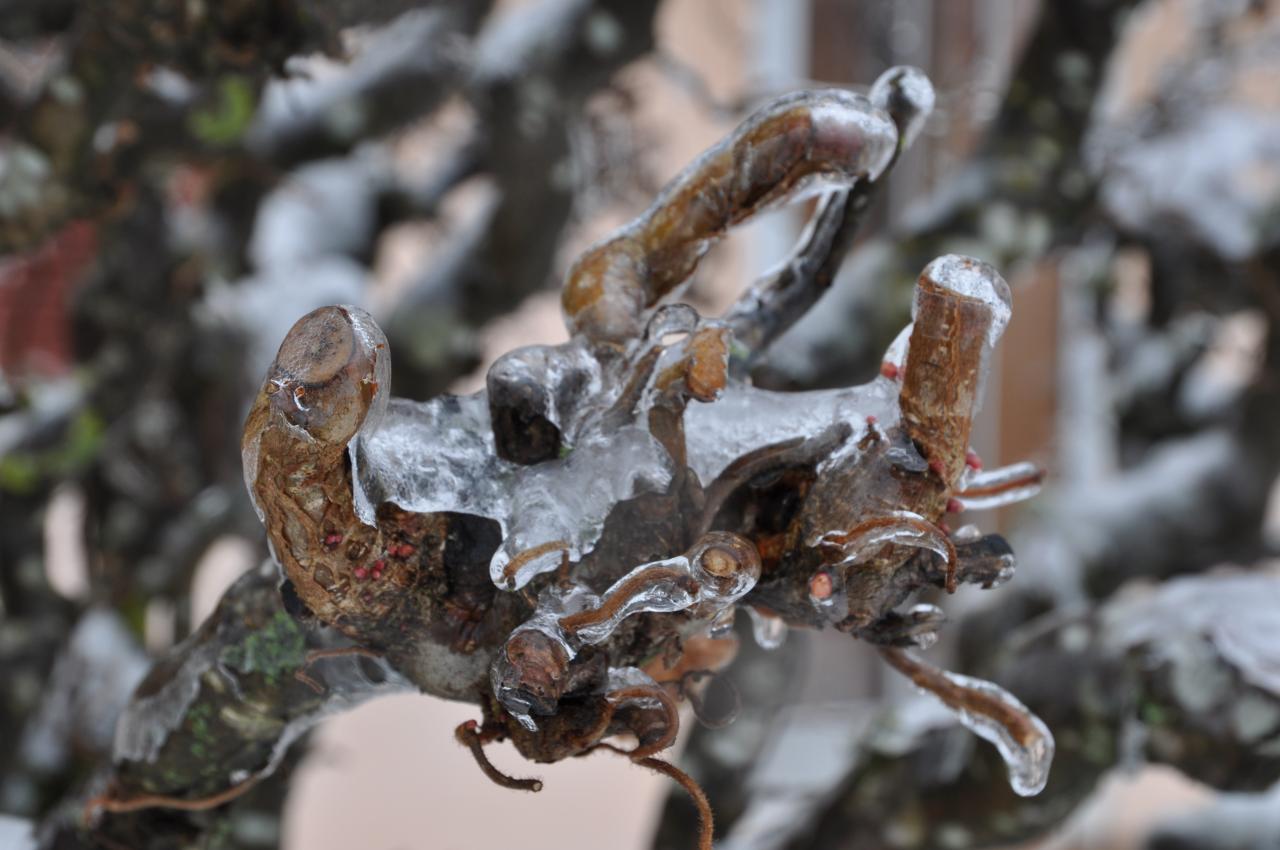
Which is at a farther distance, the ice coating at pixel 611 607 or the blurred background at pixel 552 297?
the blurred background at pixel 552 297

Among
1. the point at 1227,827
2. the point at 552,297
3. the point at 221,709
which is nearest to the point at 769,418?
the point at 221,709

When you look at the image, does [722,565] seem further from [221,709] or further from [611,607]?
[221,709]

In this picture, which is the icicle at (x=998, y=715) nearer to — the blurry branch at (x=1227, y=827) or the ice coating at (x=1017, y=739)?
the ice coating at (x=1017, y=739)

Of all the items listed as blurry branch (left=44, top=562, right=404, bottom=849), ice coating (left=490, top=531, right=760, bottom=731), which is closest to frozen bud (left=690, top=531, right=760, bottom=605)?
ice coating (left=490, top=531, right=760, bottom=731)

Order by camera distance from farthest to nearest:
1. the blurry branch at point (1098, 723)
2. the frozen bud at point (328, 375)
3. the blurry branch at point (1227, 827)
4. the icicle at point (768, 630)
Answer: the blurry branch at point (1227, 827)
the blurry branch at point (1098, 723)
the icicle at point (768, 630)
the frozen bud at point (328, 375)

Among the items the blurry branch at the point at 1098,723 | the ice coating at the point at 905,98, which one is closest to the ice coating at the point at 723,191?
the ice coating at the point at 905,98
